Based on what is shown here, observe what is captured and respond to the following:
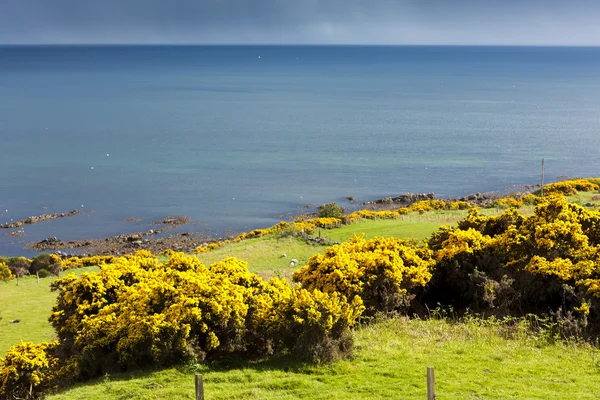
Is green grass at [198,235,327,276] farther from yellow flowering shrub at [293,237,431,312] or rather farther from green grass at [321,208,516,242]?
yellow flowering shrub at [293,237,431,312]

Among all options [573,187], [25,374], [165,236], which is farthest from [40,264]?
[573,187]

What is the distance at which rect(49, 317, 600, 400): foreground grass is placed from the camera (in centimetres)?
1325

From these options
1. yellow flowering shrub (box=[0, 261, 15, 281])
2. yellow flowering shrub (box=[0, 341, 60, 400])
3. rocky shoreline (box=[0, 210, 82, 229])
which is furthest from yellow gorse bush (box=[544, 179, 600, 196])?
rocky shoreline (box=[0, 210, 82, 229])

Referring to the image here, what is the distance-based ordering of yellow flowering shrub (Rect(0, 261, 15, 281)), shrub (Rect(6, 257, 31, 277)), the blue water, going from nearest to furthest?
yellow flowering shrub (Rect(0, 261, 15, 281))
shrub (Rect(6, 257, 31, 277))
the blue water

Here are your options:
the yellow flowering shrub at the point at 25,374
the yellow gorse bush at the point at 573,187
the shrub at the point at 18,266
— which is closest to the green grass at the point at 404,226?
the yellow gorse bush at the point at 573,187

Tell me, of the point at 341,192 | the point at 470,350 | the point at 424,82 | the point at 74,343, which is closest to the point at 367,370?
the point at 470,350

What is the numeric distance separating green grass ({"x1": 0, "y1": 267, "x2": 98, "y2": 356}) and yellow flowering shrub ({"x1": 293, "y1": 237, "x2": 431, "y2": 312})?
10.1 metres

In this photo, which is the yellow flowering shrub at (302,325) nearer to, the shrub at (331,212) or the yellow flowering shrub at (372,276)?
the yellow flowering shrub at (372,276)

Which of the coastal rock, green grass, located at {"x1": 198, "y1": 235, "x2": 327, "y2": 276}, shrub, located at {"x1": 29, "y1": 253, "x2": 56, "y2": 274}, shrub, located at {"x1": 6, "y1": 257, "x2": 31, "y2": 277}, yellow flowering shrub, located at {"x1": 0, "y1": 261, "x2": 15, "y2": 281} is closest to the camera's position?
green grass, located at {"x1": 198, "y1": 235, "x2": 327, "y2": 276}

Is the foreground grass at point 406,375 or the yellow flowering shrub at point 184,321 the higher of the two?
the yellow flowering shrub at point 184,321

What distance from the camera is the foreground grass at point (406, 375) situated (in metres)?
13.2

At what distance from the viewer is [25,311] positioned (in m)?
26.7

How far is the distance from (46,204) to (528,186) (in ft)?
153

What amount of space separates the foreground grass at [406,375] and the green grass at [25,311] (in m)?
9.13
